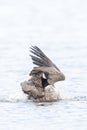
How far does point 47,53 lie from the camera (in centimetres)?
2550

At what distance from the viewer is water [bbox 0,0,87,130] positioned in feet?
58.9

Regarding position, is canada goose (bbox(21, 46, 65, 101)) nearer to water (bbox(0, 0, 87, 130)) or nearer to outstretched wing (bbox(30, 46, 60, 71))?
outstretched wing (bbox(30, 46, 60, 71))

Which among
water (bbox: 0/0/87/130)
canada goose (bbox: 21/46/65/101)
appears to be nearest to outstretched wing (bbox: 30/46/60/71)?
canada goose (bbox: 21/46/65/101)

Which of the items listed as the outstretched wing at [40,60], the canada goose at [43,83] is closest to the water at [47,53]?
the canada goose at [43,83]

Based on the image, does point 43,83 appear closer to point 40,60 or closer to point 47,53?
point 40,60

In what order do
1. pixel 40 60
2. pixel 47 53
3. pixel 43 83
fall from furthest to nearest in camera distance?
pixel 47 53 < pixel 40 60 < pixel 43 83

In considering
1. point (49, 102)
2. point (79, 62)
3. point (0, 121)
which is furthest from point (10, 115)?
point (79, 62)

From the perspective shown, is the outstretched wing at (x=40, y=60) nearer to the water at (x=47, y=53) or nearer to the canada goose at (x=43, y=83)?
the canada goose at (x=43, y=83)

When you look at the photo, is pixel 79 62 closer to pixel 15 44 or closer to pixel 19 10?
pixel 15 44

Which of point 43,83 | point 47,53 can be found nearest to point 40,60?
point 43,83

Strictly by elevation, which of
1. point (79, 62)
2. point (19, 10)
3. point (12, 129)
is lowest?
point (12, 129)

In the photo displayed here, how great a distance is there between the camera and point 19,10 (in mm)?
34344

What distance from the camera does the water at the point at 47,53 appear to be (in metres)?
17.9

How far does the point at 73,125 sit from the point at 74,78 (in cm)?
494
